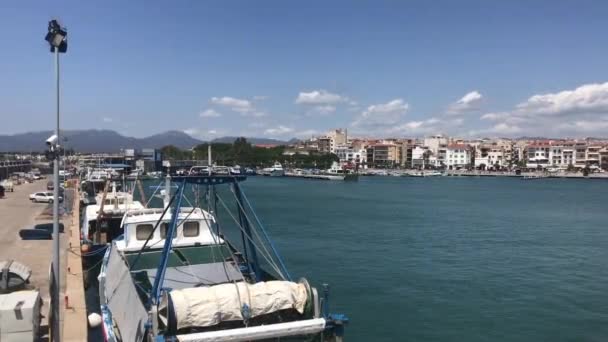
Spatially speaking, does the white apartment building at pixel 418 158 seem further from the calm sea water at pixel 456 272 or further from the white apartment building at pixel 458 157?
the calm sea water at pixel 456 272

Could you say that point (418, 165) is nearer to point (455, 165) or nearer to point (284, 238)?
point (455, 165)

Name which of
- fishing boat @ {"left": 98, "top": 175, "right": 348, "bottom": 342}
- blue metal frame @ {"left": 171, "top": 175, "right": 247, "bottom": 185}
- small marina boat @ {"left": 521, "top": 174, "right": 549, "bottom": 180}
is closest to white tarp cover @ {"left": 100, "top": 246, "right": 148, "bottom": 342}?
fishing boat @ {"left": 98, "top": 175, "right": 348, "bottom": 342}

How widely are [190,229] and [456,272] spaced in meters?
14.7

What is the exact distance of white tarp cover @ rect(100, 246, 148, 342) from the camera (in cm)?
969

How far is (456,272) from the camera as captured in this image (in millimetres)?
25406

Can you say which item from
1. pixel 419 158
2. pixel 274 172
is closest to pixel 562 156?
pixel 419 158

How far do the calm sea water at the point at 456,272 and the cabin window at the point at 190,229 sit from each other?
592 cm

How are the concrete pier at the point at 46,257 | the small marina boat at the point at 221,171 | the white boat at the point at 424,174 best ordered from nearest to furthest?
the concrete pier at the point at 46,257, the small marina boat at the point at 221,171, the white boat at the point at 424,174

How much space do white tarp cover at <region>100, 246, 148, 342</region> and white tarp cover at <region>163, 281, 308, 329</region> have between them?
0.73 meters

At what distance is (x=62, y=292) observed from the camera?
14883 millimetres

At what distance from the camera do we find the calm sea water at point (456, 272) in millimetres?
17578

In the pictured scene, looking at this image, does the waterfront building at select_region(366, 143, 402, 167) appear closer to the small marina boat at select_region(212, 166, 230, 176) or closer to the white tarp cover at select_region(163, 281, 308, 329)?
the small marina boat at select_region(212, 166, 230, 176)

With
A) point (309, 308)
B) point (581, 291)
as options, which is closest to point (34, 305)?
point (309, 308)

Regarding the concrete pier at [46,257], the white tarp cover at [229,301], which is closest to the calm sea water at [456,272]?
the white tarp cover at [229,301]
